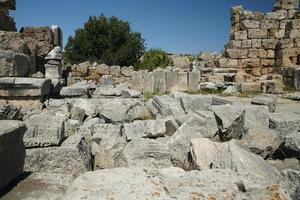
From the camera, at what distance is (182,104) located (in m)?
7.10

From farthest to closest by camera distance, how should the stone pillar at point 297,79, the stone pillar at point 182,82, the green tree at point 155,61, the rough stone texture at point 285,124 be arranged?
the green tree at point 155,61 → the stone pillar at point 297,79 → the stone pillar at point 182,82 → the rough stone texture at point 285,124

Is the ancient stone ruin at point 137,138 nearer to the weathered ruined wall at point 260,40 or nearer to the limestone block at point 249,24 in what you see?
the weathered ruined wall at point 260,40

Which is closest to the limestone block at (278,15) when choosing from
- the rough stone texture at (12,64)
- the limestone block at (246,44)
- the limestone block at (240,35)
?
the limestone block at (240,35)

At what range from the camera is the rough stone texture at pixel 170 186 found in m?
2.26

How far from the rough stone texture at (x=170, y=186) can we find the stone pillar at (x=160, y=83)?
28.5 ft

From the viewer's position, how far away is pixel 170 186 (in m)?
2.46

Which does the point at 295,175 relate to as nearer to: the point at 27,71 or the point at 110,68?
the point at 27,71

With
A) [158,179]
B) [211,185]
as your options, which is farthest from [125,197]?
[211,185]

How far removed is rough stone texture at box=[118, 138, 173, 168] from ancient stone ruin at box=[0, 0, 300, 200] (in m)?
0.01

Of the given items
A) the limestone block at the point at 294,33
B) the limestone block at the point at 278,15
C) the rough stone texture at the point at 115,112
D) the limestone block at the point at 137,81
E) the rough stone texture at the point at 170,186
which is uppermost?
the limestone block at the point at 278,15

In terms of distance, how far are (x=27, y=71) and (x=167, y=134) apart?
14.8ft

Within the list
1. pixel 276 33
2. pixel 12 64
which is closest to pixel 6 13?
pixel 12 64

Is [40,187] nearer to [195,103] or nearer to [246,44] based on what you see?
[195,103]

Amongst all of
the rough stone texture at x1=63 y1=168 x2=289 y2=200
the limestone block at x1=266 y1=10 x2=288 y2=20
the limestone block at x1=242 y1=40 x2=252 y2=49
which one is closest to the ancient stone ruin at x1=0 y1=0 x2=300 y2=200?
the rough stone texture at x1=63 y1=168 x2=289 y2=200
